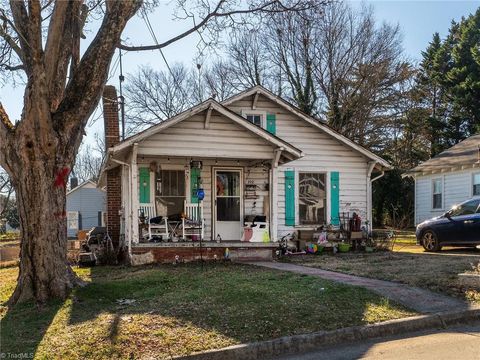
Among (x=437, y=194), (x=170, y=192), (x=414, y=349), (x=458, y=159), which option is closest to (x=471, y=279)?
(x=414, y=349)

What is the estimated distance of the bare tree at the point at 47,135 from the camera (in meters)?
7.71

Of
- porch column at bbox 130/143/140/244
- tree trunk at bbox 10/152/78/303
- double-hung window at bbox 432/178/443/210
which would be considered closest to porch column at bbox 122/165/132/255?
porch column at bbox 130/143/140/244

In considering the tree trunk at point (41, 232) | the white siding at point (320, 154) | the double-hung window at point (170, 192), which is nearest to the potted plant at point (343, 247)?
the white siding at point (320, 154)

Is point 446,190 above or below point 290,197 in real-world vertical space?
above

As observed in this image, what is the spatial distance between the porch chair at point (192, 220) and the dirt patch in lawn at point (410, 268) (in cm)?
276

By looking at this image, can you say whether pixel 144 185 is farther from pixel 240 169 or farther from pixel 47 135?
pixel 47 135

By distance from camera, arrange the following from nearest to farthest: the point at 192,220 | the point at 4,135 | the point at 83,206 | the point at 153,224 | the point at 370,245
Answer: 1. the point at 4,135
2. the point at 153,224
3. the point at 192,220
4. the point at 370,245
5. the point at 83,206

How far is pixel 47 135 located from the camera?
776cm

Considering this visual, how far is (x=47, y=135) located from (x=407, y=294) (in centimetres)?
650

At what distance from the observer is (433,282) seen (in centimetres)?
884

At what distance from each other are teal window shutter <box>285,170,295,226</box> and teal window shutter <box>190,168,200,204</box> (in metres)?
3.33

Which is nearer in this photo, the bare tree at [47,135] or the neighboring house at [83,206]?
the bare tree at [47,135]

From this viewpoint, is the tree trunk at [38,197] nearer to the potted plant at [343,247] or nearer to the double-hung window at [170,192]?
the double-hung window at [170,192]

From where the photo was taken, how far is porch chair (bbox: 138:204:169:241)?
43.7 feet
